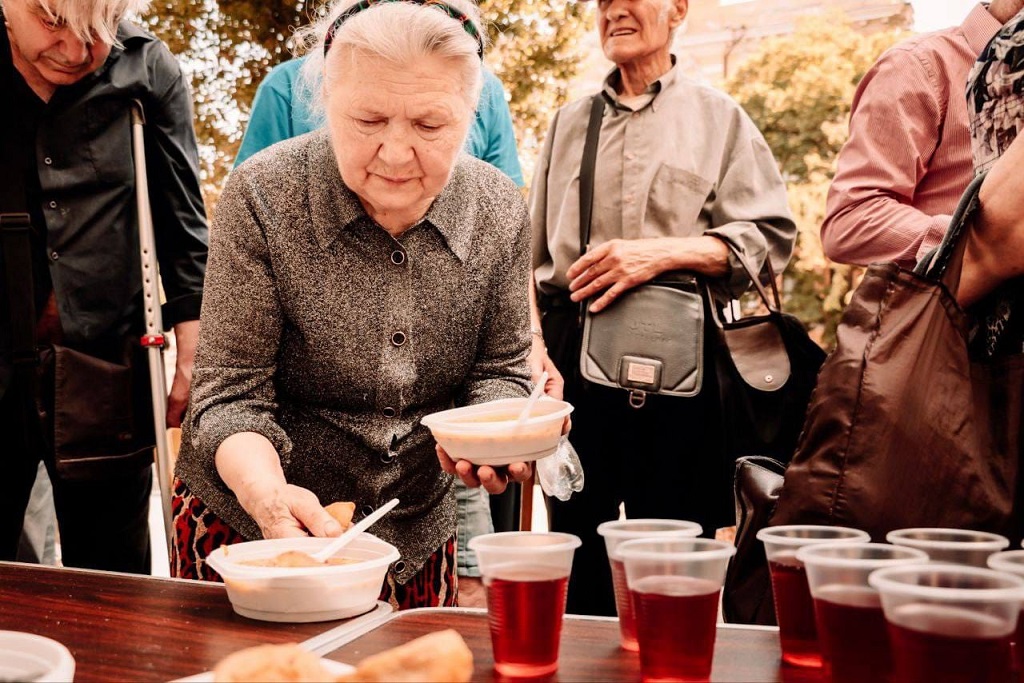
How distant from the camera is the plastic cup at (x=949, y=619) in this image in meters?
0.78

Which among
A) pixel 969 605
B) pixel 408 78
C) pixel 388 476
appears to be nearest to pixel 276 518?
pixel 388 476

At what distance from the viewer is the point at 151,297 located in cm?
237

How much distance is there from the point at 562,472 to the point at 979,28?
1429 millimetres

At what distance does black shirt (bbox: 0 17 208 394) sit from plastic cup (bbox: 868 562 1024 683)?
2.03 metres

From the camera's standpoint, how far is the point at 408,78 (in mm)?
1688

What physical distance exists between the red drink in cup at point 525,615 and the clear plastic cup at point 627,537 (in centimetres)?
8

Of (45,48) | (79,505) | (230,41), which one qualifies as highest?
(230,41)

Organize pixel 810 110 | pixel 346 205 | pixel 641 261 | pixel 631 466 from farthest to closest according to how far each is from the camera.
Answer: pixel 810 110 → pixel 631 466 → pixel 641 261 → pixel 346 205

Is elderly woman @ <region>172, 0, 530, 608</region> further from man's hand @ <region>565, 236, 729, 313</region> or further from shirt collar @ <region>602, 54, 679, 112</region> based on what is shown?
shirt collar @ <region>602, 54, 679, 112</region>

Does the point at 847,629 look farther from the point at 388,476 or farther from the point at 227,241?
the point at 227,241

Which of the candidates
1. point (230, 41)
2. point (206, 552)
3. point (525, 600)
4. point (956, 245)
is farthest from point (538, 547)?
point (230, 41)

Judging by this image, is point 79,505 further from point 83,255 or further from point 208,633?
point 208,633

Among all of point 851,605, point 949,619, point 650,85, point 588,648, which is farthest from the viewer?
point 650,85

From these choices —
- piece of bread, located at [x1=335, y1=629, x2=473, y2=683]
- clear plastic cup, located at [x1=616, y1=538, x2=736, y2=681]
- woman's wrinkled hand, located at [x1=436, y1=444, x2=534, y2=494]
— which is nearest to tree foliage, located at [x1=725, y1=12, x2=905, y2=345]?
woman's wrinkled hand, located at [x1=436, y1=444, x2=534, y2=494]
